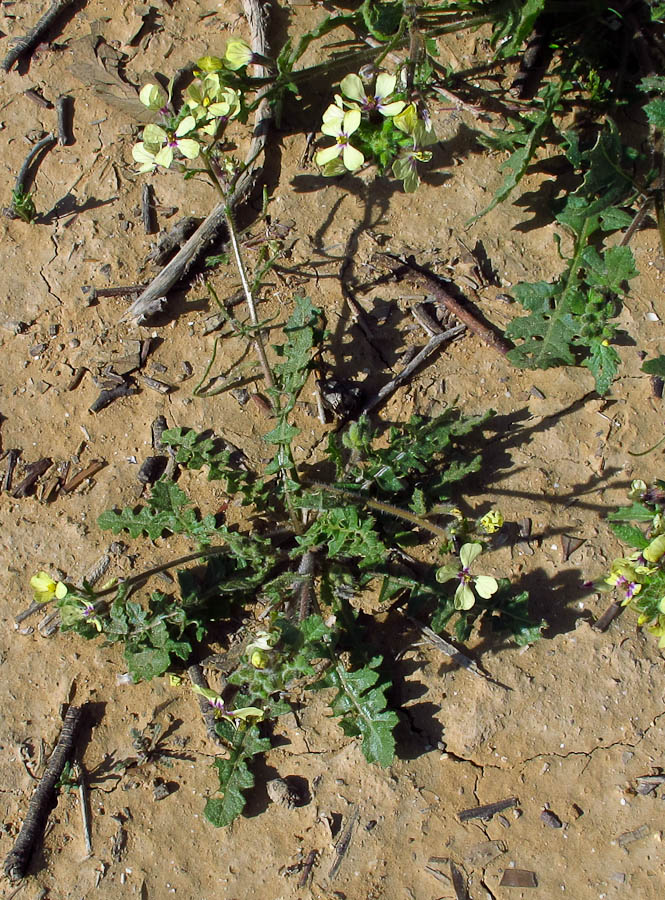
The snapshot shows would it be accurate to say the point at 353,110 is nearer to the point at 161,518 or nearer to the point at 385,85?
the point at 385,85

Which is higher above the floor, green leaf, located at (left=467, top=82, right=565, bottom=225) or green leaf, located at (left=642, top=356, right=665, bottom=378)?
green leaf, located at (left=467, top=82, right=565, bottom=225)

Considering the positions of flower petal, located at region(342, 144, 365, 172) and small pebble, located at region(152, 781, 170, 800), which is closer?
flower petal, located at region(342, 144, 365, 172)

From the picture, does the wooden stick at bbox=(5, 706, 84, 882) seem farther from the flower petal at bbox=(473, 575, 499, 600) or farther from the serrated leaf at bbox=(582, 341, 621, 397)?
the serrated leaf at bbox=(582, 341, 621, 397)

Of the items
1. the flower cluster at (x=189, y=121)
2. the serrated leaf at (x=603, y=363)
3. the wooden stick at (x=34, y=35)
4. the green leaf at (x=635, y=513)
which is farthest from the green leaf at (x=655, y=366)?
the wooden stick at (x=34, y=35)

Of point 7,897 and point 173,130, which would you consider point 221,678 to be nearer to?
point 7,897

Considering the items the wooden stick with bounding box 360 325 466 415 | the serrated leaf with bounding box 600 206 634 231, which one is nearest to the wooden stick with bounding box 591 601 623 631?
the wooden stick with bounding box 360 325 466 415

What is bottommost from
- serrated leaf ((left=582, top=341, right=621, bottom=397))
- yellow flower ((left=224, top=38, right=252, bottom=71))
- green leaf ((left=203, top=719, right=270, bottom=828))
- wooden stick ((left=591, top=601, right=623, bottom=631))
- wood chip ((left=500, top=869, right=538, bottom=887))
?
wood chip ((left=500, top=869, right=538, bottom=887))

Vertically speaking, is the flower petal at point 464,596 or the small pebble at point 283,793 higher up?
the flower petal at point 464,596

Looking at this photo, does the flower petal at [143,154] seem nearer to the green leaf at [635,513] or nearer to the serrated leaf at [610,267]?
the serrated leaf at [610,267]
